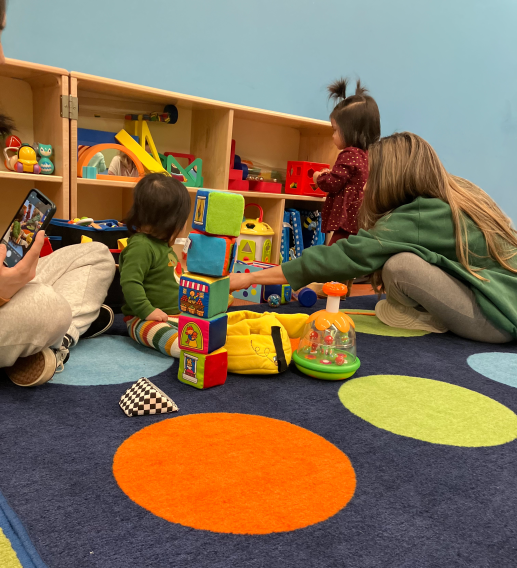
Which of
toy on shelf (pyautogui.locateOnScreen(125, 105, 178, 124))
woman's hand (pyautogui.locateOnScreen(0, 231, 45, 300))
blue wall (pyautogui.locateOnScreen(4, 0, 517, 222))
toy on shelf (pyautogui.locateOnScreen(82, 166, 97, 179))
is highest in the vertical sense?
blue wall (pyautogui.locateOnScreen(4, 0, 517, 222))

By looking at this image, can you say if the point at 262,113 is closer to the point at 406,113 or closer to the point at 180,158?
the point at 180,158

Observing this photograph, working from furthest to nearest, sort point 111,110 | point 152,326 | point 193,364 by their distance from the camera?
point 111,110
point 152,326
point 193,364

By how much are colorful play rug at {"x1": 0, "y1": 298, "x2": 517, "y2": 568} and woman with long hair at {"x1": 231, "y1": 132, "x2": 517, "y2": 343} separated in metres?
0.37

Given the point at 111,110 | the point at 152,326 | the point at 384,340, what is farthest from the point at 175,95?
the point at 384,340

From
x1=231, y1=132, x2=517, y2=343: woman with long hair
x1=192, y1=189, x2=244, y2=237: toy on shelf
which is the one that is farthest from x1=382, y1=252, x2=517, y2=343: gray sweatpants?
x1=192, y1=189, x2=244, y2=237: toy on shelf

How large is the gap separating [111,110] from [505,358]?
1.82 metres

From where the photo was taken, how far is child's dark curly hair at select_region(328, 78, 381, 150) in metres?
2.21

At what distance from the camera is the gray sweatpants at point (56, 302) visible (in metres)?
0.93

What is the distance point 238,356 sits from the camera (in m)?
1.15

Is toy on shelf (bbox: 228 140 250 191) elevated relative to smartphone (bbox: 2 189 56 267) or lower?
elevated

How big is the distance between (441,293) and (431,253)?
123mm

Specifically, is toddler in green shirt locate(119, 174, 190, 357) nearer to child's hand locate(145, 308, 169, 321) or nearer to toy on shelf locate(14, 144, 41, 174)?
child's hand locate(145, 308, 169, 321)

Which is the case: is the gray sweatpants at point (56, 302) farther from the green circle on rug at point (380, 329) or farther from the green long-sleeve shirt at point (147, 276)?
the green circle on rug at point (380, 329)

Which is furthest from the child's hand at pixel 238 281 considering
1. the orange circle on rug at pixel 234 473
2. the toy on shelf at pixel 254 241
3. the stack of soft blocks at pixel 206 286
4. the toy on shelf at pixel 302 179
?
the toy on shelf at pixel 302 179
